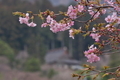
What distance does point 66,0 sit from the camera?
49875 mm

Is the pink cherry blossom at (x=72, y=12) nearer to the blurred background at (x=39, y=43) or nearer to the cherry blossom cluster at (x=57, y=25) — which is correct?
the cherry blossom cluster at (x=57, y=25)

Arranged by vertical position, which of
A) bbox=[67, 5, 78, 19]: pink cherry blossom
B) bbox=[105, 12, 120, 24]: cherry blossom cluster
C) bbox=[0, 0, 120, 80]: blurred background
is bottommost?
bbox=[105, 12, 120, 24]: cherry blossom cluster

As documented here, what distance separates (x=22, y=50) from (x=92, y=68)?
3067 centimetres

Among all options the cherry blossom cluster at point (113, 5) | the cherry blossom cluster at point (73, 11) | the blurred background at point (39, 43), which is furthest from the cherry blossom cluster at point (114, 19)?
the blurred background at point (39, 43)

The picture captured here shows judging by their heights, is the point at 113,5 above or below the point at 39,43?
below

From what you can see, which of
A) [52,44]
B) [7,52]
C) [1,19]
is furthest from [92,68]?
[52,44]

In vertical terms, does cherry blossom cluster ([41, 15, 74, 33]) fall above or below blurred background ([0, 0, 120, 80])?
below

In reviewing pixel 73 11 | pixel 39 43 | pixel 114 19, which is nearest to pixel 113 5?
pixel 114 19

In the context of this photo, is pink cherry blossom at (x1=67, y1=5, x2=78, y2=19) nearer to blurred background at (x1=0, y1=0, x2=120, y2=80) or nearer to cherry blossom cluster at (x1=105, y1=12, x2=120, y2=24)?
cherry blossom cluster at (x1=105, y1=12, x2=120, y2=24)

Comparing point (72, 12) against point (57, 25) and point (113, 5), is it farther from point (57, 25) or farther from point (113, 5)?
point (113, 5)

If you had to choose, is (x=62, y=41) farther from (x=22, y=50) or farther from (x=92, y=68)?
(x=92, y=68)

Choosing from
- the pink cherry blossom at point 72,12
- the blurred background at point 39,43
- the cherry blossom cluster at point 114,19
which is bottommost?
the cherry blossom cluster at point 114,19

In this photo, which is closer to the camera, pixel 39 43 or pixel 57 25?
pixel 57 25

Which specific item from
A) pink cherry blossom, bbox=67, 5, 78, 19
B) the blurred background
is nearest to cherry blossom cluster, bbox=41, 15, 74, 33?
pink cherry blossom, bbox=67, 5, 78, 19
